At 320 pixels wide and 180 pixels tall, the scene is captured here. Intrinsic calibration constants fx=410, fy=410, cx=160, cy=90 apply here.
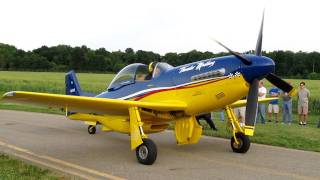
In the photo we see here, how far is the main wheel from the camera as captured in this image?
794 cm

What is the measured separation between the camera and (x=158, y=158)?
870 centimetres

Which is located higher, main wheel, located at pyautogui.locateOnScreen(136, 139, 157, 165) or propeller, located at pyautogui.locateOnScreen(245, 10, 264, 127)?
propeller, located at pyautogui.locateOnScreen(245, 10, 264, 127)

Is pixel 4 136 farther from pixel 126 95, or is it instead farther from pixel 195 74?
pixel 195 74

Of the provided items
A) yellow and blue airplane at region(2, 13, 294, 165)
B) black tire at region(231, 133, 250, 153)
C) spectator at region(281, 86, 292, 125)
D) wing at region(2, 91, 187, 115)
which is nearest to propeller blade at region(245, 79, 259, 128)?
yellow and blue airplane at region(2, 13, 294, 165)

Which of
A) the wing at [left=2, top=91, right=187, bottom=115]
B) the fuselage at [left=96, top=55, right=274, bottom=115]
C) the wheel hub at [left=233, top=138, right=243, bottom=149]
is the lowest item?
the wheel hub at [left=233, top=138, right=243, bottom=149]

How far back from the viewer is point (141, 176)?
695 centimetres

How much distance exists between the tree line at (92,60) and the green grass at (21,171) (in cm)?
6449

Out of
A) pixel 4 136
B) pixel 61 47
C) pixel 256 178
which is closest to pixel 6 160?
pixel 4 136

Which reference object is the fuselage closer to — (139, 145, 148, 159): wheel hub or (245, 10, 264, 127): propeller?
(245, 10, 264, 127): propeller

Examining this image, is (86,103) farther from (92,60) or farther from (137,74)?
(92,60)

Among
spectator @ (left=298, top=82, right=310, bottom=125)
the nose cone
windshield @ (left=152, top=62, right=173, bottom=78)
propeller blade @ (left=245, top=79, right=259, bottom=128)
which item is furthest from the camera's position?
spectator @ (left=298, top=82, right=310, bottom=125)

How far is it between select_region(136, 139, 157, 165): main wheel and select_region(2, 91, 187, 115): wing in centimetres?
89

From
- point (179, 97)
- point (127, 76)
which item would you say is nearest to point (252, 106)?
point (179, 97)

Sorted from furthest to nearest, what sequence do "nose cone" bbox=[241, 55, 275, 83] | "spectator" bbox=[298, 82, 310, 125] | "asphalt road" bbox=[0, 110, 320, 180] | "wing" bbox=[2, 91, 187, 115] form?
"spectator" bbox=[298, 82, 310, 125] < "nose cone" bbox=[241, 55, 275, 83] < "wing" bbox=[2, 91, 187, 115] < "asphalt road" bbox=[0, 110, 320, 180]
